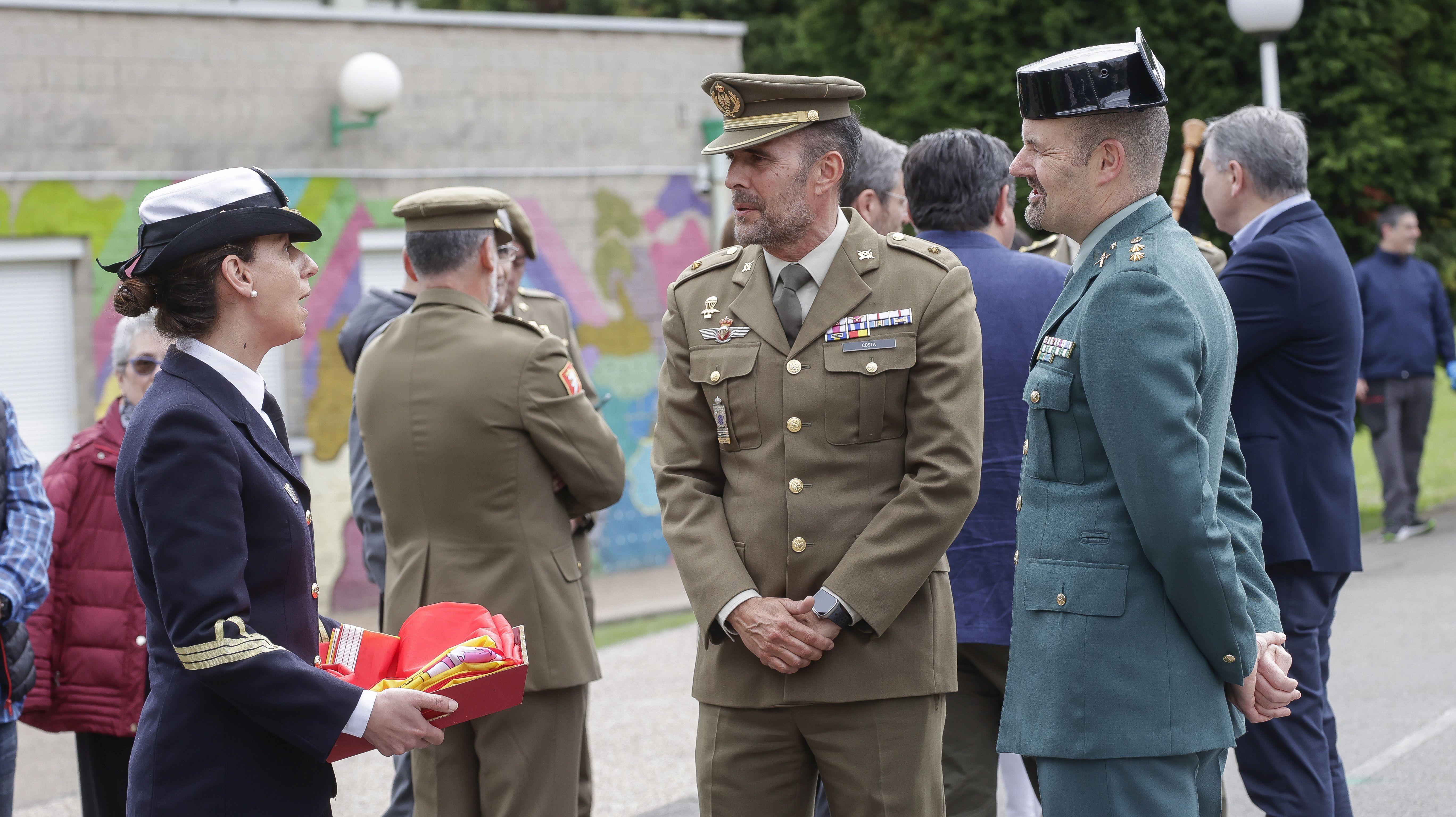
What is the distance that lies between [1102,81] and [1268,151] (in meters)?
1.78

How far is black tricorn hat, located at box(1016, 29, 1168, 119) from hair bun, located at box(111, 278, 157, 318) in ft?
5.68

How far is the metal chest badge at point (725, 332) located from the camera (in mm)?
3279

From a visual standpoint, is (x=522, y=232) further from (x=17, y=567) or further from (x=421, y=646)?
(x=421, y=646)

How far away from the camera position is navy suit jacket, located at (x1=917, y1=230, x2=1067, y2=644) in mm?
4031

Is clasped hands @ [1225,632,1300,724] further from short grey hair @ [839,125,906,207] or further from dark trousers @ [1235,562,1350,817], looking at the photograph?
short grey hair @ [839,125,906,207]

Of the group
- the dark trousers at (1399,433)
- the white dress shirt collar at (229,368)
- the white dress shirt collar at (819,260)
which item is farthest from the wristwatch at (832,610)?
the dark trousers at (1399,433)

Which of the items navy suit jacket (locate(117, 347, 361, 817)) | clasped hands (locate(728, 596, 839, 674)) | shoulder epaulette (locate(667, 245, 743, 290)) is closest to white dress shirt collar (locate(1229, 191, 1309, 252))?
shoulder epaulette (locate(667, 245, 743, 290))

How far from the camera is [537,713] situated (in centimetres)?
402

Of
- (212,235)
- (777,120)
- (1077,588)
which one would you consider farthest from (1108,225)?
(212,235)

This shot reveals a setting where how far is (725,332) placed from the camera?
3.29 metres

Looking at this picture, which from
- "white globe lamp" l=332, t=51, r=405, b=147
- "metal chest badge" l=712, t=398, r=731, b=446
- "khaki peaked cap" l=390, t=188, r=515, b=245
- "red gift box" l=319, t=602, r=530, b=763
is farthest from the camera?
"white globe lamp" l=332, t=51, r=405, b=147

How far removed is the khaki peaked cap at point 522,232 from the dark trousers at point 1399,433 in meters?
7.83

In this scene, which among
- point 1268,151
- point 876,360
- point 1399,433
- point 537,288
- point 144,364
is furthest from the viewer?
point 537,288

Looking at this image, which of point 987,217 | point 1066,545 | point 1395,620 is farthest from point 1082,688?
point 1395,620
